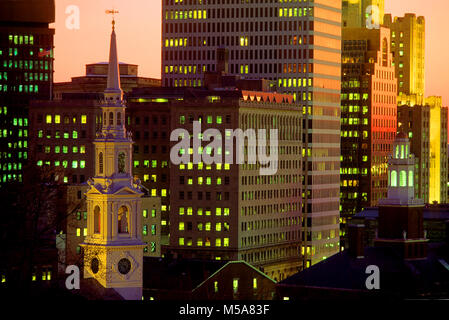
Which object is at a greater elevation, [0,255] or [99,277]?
[0,255]

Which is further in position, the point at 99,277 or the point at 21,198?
the point at 99,277
